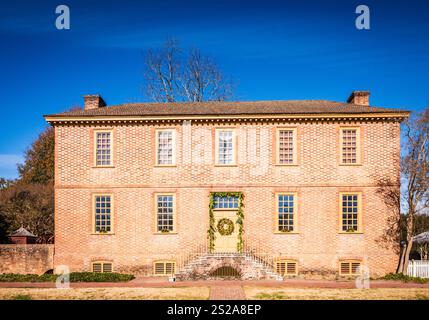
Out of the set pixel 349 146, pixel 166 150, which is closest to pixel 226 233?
pixel 166 150

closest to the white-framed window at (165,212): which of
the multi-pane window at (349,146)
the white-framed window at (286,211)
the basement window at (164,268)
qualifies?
the basement window at (164,268)

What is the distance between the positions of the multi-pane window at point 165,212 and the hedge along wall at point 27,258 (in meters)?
5.66

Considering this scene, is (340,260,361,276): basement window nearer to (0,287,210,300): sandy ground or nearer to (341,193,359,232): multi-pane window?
(341,193,359,232): multi-pane window

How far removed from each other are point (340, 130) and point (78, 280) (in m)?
14.6

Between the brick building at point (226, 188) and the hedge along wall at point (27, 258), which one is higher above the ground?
the brick building at point (226, 188)

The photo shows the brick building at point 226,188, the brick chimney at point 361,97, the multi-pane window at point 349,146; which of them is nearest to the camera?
the brick building at point 226,188

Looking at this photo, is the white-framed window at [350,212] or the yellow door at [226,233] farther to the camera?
the yellow door at [226,233]

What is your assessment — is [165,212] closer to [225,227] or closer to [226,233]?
[225,227]

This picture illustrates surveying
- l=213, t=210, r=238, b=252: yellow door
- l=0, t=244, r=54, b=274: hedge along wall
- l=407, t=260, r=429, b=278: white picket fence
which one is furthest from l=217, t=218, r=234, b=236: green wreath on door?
l=407, t=260, r=429, b=278: white picket fence

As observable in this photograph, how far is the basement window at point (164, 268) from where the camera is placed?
21.9 metres

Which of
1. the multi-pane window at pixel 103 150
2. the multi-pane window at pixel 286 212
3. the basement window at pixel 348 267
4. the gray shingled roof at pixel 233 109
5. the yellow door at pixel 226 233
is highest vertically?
the gray shingled roof at pixel 233 109

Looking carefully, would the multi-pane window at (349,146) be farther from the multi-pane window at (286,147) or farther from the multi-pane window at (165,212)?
the multi-pane window at (165,212)
